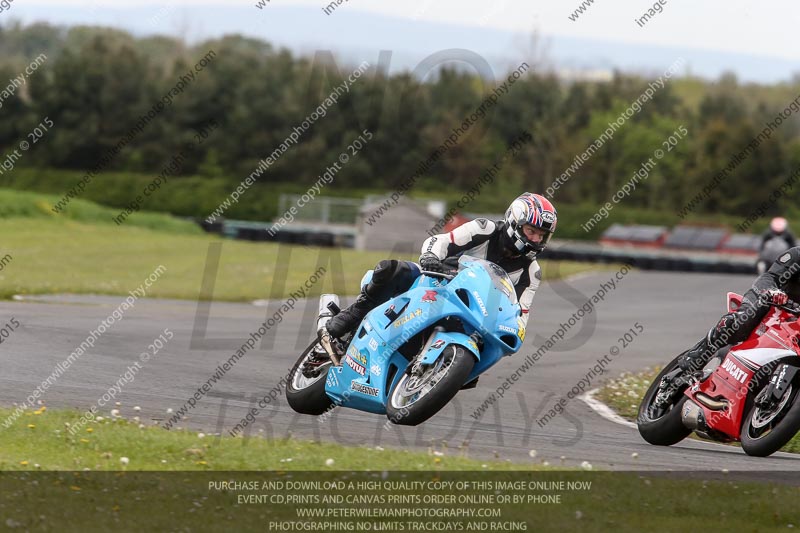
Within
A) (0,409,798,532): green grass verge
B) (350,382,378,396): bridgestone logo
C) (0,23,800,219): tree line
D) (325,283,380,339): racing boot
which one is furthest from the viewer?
(0,23,800,219): tree line

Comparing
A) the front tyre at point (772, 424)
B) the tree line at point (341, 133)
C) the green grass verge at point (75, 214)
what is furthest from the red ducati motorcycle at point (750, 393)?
the tree line at point (341, 133)

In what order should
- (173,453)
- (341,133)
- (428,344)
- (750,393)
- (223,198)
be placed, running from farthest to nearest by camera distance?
Answer: (341,133) < (223,198) < (750,393) < (428,344) < (173,453)

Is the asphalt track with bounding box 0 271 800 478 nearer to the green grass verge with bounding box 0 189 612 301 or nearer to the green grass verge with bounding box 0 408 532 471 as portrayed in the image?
the green grass verge with bounding box 0 408 532 471

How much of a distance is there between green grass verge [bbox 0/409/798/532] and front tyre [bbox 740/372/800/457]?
34.9 inches

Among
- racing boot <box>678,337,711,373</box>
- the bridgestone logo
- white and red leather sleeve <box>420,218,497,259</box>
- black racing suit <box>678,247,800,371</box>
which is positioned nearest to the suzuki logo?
black racing suit <box>678,247,800,371</box>

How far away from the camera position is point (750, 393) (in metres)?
9.28

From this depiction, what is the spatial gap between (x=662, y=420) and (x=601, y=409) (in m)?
2.40

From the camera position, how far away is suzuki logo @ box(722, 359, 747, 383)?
9.30 meters

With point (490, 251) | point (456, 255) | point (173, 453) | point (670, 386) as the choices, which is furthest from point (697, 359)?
point (173, 453)

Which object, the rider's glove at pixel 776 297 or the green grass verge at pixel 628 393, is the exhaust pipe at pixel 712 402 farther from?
the green grass verge at pixel 628 393

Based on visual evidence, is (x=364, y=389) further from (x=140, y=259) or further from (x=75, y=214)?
(x=75, y=214)
